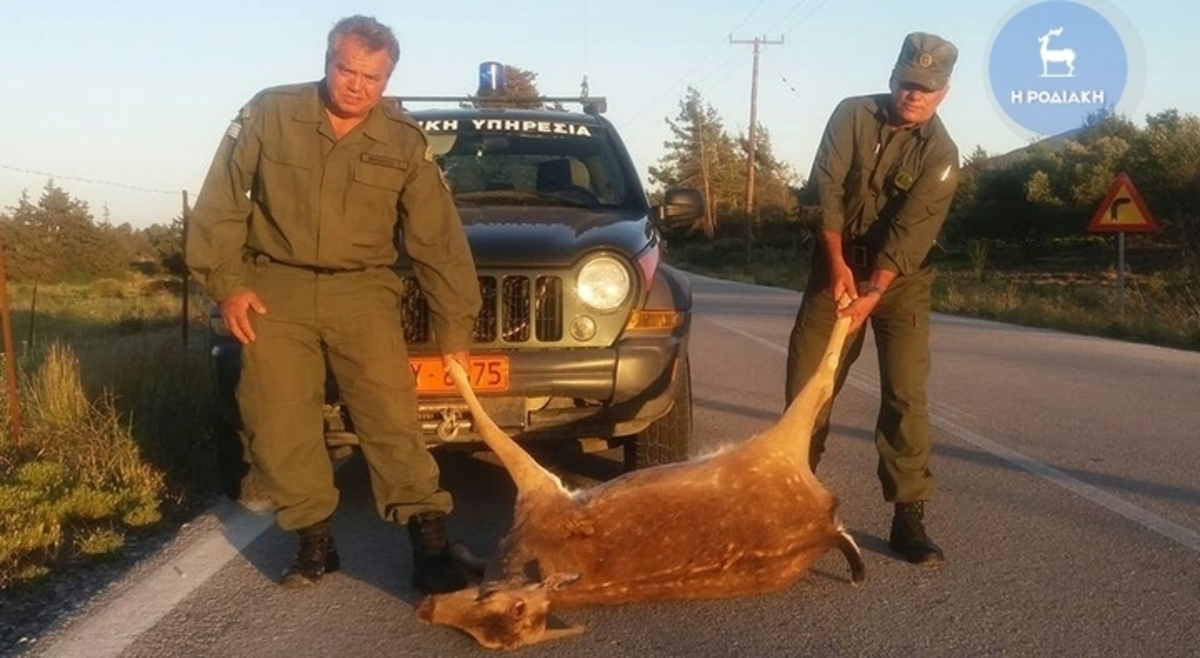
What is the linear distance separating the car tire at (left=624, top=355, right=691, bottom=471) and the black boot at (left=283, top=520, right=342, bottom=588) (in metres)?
1.61

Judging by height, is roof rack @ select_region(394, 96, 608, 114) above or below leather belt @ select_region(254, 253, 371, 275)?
above

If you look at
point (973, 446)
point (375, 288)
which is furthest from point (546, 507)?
point (973, 446)

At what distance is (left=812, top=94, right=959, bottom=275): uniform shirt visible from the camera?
15.9 feet

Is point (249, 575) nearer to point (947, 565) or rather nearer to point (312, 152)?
point (312, 152)

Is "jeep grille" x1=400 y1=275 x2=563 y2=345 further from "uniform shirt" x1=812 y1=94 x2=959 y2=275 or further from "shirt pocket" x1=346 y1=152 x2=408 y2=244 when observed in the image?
"uniform shirt" x1=812 y1=94 x2=959 y2=275

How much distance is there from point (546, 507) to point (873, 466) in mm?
3338

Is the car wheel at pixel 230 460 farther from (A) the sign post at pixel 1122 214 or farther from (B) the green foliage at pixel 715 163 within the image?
(B) the green foliage at pixel 715 163

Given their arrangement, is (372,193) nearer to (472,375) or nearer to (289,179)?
(289,179)

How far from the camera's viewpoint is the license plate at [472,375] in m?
5.20

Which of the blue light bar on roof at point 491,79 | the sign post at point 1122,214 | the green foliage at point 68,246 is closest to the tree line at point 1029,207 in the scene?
the green foliage at point 68,246

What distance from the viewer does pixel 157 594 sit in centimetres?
443

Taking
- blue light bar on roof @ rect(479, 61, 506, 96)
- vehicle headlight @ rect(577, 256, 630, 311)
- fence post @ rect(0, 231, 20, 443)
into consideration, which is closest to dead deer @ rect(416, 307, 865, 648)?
vehicle headlight @ rect(577, 256, 630, 311)

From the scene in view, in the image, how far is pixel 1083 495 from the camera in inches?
238

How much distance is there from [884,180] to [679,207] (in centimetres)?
213
